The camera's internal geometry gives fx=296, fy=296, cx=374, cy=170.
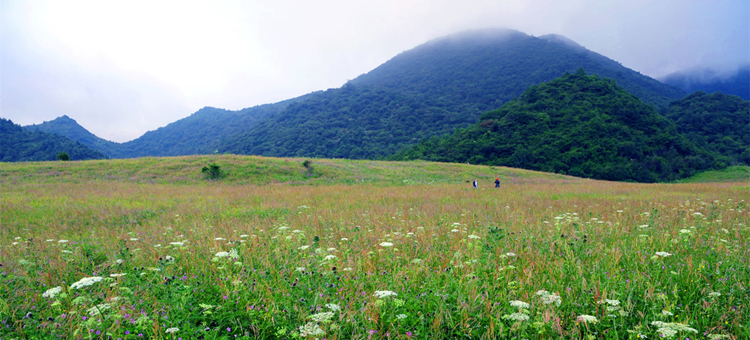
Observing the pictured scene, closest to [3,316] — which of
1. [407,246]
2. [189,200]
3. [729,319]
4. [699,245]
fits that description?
[407,246]

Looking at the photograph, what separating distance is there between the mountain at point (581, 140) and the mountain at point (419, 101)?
80.6 ft

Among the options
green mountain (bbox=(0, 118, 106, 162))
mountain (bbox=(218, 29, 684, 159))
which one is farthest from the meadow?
green mountain (bbox=(0, 118, 106, 162))

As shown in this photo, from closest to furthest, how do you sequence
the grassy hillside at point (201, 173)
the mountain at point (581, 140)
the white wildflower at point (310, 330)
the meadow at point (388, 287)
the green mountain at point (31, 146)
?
the white wildflower at point (310, 330), the meadow at point (388, 287), the grassy hillside at point (201, 173), the mountain at point (581, 140), the green mountain at point (31, 146)

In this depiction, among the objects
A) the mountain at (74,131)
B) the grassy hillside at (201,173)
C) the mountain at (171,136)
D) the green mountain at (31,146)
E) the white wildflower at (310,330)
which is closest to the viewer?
the white wildflower at (310,330)

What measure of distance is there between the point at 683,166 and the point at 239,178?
3056 inches

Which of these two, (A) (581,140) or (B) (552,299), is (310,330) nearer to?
(B) (552,299)

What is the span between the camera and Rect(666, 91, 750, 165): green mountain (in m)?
63.3

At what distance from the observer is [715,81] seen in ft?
509

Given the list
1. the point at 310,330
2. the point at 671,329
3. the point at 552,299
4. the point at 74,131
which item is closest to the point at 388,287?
the point at 310,330

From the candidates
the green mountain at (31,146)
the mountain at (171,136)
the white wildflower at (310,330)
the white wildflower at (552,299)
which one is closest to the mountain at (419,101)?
the mountain at (171,136)

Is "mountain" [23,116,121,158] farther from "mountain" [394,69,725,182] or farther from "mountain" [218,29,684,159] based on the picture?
"mountain" [394,69,725,182]

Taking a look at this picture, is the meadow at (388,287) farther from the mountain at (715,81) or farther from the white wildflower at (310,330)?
the mountain at (715,81)

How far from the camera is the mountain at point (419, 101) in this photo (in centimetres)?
10962

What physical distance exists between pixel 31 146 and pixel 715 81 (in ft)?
942
